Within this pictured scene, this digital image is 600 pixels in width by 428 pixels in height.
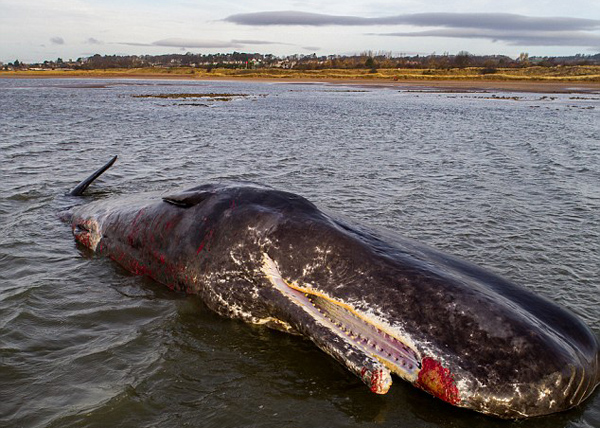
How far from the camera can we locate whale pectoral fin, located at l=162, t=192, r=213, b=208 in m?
5.64

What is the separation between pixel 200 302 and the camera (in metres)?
5.38

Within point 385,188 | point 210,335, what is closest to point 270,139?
point 385,188

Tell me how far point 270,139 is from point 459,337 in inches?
745

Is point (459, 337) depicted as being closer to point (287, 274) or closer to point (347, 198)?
point (287, 274)

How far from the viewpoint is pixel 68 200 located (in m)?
9.73

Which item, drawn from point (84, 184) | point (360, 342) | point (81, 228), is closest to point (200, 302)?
point (360, 342)

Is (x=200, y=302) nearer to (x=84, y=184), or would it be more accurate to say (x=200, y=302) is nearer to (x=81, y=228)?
(x=81, y=228)

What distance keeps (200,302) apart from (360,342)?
207 centimetres

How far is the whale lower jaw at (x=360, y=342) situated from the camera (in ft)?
12.6

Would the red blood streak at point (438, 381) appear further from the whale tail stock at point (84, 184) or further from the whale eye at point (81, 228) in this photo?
the whale tail stock at point (84, 184)

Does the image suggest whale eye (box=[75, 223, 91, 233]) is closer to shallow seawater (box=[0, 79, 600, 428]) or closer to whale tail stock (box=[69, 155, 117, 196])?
shallow seawater (box=[0, 79, 600, 428])

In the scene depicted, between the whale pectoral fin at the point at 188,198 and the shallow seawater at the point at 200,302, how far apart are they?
1.08m

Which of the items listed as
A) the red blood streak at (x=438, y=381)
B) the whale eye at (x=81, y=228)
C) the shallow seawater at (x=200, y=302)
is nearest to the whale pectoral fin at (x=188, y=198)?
the shallow seawater at (x=200, y=302)

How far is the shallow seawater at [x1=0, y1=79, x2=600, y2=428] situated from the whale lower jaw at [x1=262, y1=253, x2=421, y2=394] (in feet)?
0.88
